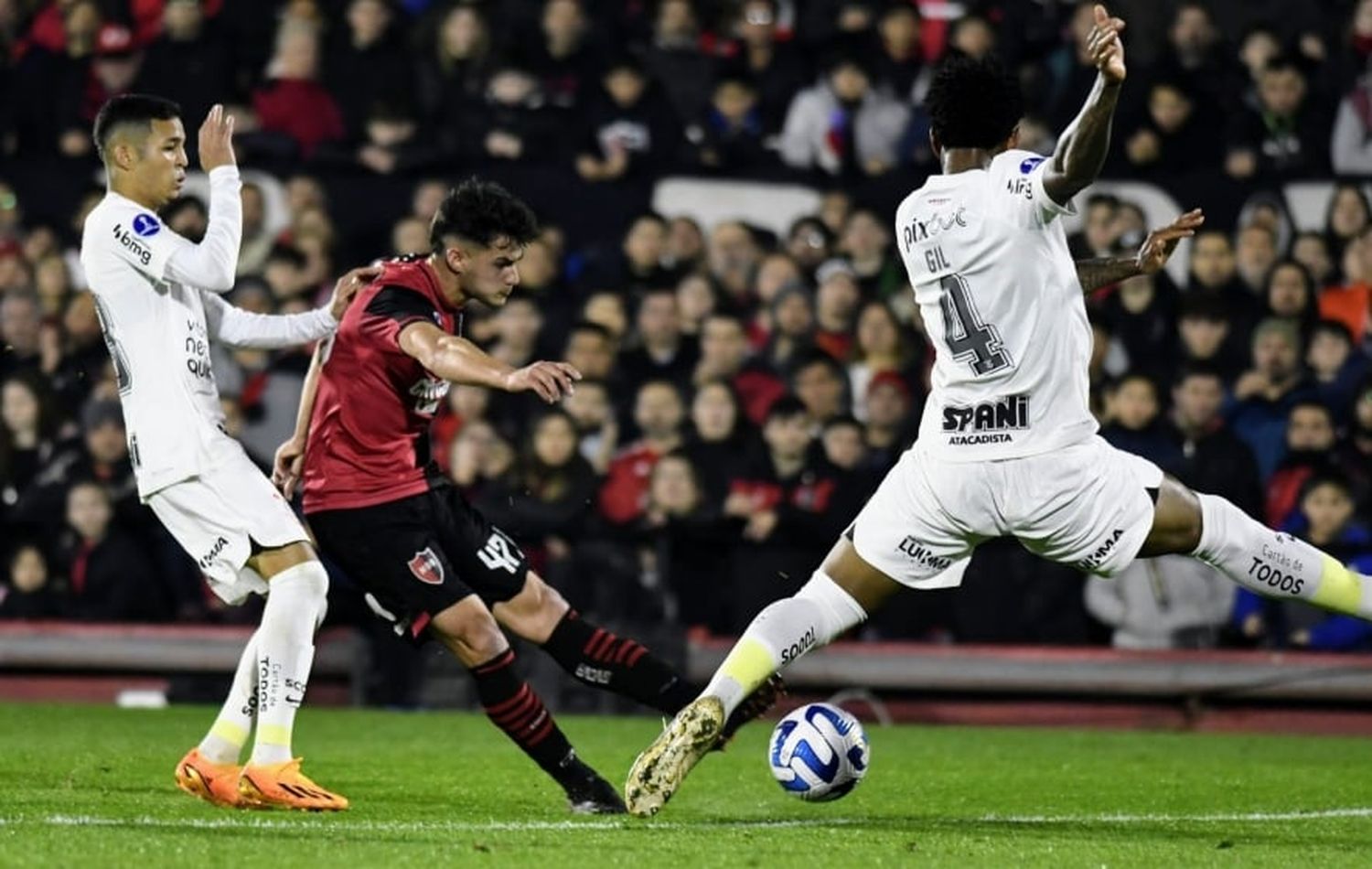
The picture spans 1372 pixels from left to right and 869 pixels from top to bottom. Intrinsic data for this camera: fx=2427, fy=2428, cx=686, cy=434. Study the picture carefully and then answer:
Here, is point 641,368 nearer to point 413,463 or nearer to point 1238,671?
point 1238,671

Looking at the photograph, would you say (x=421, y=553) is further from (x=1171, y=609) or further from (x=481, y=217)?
Result: (x=1171, y=609)

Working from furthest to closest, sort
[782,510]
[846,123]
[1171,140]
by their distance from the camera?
[846,123] < [1171,140] < [782,510]

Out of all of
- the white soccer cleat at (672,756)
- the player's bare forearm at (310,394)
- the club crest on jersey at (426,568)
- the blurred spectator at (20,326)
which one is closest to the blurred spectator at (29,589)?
the blurred spectator at (20,326)

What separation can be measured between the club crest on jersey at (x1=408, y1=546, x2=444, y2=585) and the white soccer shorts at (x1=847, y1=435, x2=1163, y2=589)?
1.39 metres

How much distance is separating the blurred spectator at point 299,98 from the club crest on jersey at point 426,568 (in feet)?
26.5

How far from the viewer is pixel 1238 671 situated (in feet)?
40.3

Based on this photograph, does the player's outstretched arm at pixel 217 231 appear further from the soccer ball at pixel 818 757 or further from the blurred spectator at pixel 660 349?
the blurred spectator at pixel 660 349

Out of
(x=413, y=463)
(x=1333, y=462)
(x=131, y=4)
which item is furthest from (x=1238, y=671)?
(x=131, y=4)

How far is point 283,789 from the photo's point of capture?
777cm

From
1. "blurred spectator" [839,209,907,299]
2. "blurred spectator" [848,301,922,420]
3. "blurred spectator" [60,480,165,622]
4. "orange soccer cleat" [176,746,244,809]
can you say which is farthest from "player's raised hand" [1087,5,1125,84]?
"blurred spectator" [60,480,165,622]

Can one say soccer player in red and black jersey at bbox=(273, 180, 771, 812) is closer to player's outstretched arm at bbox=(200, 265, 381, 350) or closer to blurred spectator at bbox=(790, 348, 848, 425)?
player's outstretched arm at bbox=(200, 265, 381, 350)

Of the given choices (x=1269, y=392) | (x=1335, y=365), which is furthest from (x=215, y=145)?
(x=1335, y=365)

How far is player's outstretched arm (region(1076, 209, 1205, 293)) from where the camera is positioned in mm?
7645

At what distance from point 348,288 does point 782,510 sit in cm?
475
